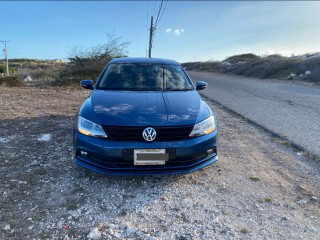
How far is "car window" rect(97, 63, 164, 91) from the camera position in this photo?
445cm

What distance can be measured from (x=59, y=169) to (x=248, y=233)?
254 cm

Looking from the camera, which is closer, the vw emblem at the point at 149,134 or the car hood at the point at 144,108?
the vw emblem at the point at 149,134

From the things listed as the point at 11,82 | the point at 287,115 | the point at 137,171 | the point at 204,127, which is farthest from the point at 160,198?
the point at 11,82

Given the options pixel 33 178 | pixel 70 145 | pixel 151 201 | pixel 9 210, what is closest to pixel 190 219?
pixel 151 201

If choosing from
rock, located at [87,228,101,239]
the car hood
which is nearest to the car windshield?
the car hood

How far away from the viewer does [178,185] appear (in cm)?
350

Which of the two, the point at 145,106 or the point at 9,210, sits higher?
the point at 145,106

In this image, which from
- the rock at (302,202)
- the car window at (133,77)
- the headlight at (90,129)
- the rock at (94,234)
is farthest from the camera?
the car window at (133,77)

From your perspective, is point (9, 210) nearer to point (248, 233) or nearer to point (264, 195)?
point (248, 233)

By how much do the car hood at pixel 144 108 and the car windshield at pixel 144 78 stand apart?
0.94 feet

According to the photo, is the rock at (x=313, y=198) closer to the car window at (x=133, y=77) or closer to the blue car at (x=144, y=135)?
the blue car at (x=144, y=135)

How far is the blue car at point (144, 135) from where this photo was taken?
10.4ft

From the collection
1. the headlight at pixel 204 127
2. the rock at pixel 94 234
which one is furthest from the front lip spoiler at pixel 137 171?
the rock at pixel 94 234

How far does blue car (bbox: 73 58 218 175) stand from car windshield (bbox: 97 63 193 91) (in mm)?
525
